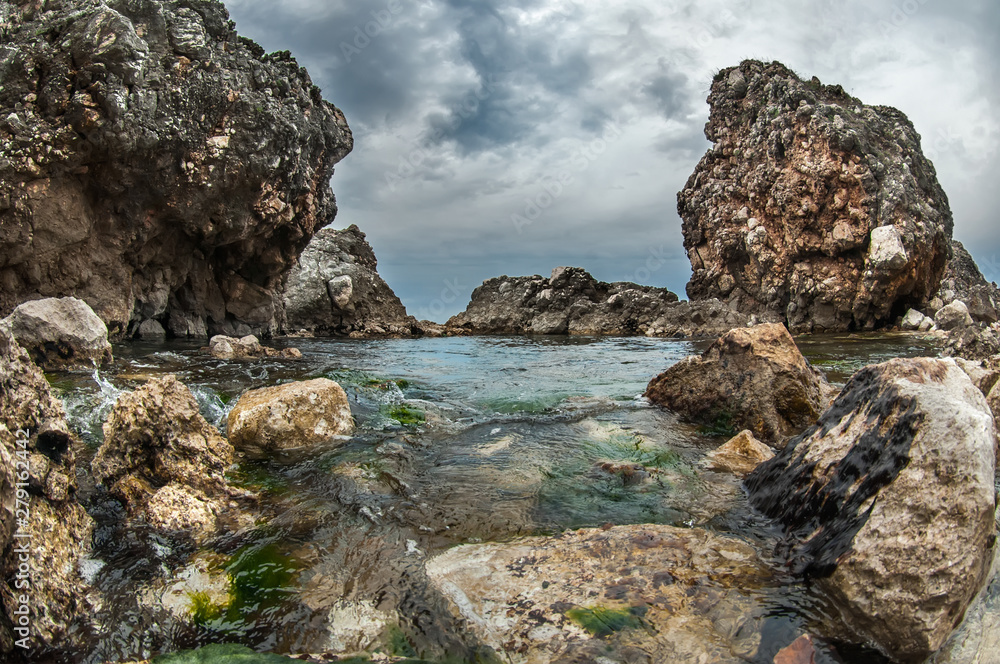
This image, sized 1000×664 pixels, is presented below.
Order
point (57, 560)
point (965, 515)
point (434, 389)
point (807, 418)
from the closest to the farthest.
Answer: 1. point (965, 515)
2. point (57, 560)
3. point (807, 418)
4. point (434, 389)

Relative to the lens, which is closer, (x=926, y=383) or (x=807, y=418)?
(x=926, y=383)

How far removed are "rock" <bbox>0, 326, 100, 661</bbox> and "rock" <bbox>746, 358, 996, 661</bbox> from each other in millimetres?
4313

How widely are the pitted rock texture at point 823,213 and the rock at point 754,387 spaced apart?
32680 mm

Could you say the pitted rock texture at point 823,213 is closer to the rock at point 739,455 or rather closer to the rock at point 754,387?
the rock at point 754,387

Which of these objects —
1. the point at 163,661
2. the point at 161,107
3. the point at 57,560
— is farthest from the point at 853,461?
the point at 161,107

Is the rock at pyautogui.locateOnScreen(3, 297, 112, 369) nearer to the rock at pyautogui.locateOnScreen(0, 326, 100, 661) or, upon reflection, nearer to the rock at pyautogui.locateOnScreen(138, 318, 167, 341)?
the rock at pyautogui.locateOnScreen(0, 326, 100, 661)

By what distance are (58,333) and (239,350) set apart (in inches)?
233

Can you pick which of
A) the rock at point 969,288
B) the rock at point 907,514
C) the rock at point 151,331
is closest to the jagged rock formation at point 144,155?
the rock at point 151,331

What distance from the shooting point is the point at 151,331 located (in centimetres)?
2314

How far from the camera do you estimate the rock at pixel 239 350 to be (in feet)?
54.1

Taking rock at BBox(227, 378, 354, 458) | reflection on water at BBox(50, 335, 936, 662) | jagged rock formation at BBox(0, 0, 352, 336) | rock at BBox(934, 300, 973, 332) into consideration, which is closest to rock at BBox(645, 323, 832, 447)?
reflection on water at BBox(50, 335, 936, 662)

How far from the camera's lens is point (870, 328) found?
36.4 m

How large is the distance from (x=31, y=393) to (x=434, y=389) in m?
8.04

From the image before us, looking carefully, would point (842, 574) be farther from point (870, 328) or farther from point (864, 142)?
point (864, 142)
